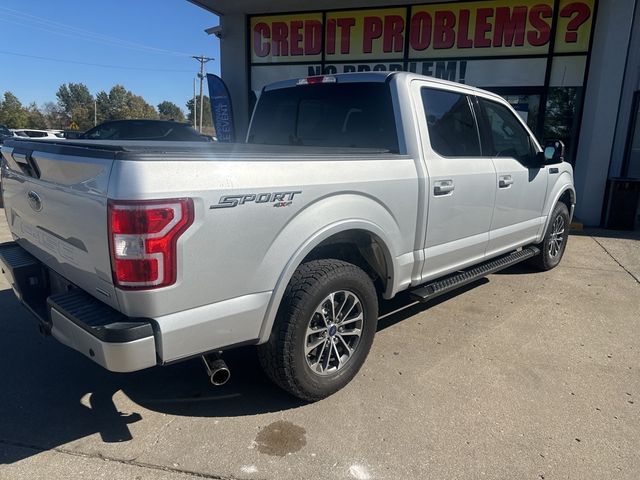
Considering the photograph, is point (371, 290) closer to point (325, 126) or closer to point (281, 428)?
point (281, 428)

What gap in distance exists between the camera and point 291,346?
259 centimetres

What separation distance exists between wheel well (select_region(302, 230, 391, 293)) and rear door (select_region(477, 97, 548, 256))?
148cm

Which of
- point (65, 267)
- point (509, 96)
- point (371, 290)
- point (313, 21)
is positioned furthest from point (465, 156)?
point (313, 21)

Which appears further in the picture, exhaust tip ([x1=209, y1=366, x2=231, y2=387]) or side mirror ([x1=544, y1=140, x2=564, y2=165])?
side mirror ([x1=544, y1=140, x2=564, y2=165])

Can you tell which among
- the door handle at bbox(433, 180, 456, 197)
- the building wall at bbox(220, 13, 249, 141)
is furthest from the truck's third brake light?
the building wall at bbox(220, 13, 249, 141)

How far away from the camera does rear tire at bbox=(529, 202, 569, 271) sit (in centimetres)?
543

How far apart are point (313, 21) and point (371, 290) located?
359 inches

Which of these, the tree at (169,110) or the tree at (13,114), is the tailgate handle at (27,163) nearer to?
the tree at (13,114)

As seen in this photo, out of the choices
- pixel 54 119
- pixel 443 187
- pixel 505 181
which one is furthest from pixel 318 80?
pixel 54 119

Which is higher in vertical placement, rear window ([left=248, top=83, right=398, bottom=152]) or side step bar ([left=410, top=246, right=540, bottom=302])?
rear window ([left=248, top=83, right=398, bottom=152])

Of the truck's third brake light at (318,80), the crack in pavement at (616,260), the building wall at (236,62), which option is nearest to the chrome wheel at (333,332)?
the truck's third brake light at (318,80)

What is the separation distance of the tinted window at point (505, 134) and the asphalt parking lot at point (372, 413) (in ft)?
5.20

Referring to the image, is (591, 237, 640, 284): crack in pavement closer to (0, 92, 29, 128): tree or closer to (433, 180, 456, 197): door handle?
(433, 180, 456, 197): door handle

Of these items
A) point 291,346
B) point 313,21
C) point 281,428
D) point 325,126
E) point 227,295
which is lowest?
point 281,428
